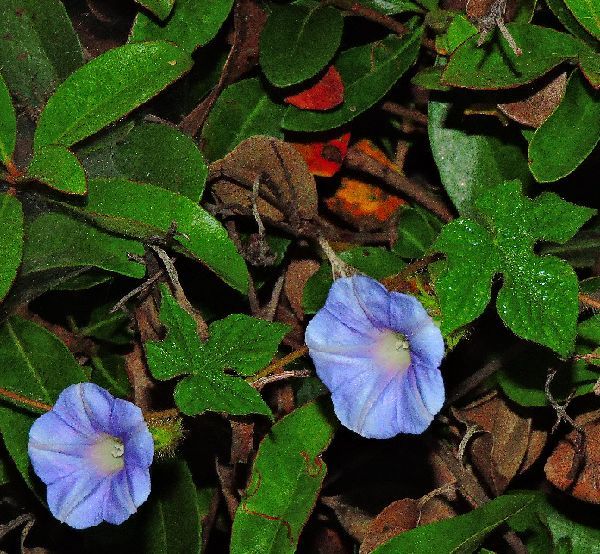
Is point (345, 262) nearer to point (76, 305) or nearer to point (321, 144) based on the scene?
point (321, 144)

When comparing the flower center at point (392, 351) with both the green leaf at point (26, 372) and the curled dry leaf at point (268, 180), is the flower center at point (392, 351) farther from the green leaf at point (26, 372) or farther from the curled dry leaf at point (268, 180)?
the green leaf at point (26, 372)

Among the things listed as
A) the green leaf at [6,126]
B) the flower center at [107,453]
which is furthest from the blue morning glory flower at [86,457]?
the green leaf at [6,126]

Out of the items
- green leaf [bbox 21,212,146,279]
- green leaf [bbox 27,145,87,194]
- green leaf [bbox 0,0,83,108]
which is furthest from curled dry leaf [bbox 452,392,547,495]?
green leaf [bbox 0,0,83,108]

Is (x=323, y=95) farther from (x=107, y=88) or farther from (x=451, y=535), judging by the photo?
(x=451, y=535)

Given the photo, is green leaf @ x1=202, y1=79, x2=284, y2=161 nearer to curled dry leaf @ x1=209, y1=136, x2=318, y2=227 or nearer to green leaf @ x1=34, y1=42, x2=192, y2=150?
curled dry leaf @ x1=209, y1=136, x2=318, y2=227

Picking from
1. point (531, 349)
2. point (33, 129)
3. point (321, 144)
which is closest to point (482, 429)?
point (531, 349)

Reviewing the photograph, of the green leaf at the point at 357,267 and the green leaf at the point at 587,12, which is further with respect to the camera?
the green leaf at the point at 357,267
